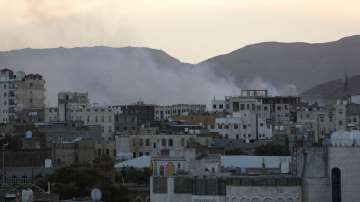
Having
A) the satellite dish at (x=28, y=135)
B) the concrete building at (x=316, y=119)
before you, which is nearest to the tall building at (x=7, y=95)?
the concrete building at (x=316, y=119)

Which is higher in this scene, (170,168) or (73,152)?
(73,152)

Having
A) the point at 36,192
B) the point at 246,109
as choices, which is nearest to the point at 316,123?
the point at 246,109

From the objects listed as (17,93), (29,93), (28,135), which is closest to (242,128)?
(28,135)

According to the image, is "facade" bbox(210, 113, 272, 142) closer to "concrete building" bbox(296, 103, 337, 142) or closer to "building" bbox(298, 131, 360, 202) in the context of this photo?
→ "concrete building" bbox(296, 103, 337, 142)

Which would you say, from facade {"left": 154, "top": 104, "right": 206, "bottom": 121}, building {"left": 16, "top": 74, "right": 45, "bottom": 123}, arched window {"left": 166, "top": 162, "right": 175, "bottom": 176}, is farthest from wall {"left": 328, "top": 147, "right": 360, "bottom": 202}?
facade {"left": 154, "top": 104, "right": 206, "bottom": 121}

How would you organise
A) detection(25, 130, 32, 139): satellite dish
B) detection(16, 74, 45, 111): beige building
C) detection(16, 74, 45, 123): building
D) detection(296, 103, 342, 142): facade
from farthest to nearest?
1. detection(16, 74, 45, 111): beige building
2. detection(16, 74, 45, 123): building
3. detection(296, 103, 342, 142): facade
4. detection(25, 130, 32, 139): satellite dish

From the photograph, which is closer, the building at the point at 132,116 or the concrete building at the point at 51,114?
the building at the point at 132,116

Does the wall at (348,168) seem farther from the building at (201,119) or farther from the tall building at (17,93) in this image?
the tall building at (17,93)

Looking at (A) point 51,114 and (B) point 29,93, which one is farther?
(B) point 29,93

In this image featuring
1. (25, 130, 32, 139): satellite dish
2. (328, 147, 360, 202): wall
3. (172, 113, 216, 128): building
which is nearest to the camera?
(328, 147, 360, 202): wall

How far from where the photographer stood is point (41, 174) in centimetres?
7594

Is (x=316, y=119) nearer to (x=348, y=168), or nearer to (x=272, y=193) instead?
(x=272, y=193)

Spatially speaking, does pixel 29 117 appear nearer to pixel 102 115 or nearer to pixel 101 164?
pixel 102 115

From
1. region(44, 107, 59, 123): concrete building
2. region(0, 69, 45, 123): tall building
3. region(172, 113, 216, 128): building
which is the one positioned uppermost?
region(0, 69, 45, 123): tall building
